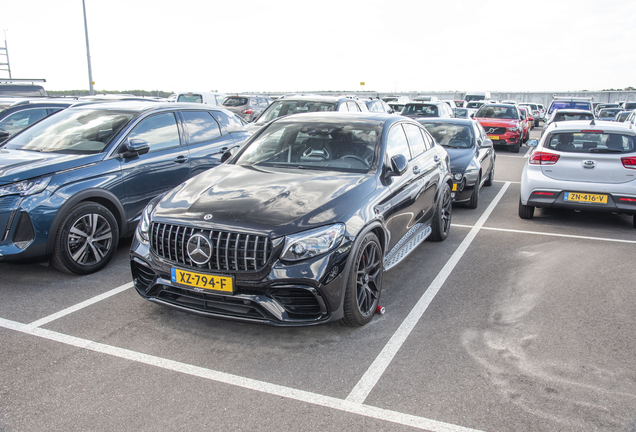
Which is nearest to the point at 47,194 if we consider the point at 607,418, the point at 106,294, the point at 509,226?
the point at 106,294

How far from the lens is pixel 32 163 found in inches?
202

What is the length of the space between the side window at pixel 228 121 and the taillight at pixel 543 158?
462 centimetres

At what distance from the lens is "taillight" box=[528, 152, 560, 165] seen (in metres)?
7.64

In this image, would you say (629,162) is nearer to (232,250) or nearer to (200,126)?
(200,126)

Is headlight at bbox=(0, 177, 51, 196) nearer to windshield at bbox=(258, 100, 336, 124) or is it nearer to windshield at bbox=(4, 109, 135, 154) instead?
windshield at bbox=(4, 109, 135, 154)

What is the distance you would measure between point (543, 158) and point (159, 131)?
5.66 meters

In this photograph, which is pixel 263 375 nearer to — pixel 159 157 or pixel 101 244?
pixel 101 244

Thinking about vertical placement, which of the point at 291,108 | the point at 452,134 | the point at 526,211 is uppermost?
the point at 291,108

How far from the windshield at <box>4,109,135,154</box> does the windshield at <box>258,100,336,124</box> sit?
18.8 feet

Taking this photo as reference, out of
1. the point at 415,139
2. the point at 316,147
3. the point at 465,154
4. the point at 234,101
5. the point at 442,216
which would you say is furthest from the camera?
the point at 234,101

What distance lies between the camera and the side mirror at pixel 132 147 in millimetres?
5707

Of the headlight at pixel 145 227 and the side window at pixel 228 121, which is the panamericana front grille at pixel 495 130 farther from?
the headlight at pixel 145 227

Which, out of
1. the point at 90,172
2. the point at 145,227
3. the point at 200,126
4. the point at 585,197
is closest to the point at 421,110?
the point at 585,197

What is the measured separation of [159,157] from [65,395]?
365 centimetres
